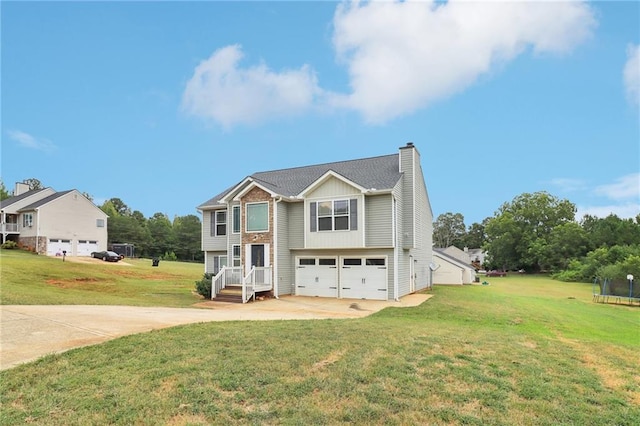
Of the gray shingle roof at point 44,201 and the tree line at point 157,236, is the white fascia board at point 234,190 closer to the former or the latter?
the gray shingle roof at point 44,201

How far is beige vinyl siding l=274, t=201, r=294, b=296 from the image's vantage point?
19.2 m

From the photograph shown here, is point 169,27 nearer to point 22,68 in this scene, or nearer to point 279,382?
point 22,68

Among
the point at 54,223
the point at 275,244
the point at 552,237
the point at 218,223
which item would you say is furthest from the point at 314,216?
the point at 552,237

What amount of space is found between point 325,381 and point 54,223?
4491 cm

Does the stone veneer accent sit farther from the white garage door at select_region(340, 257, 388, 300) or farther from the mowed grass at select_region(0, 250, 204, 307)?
the white garage door at select_region(340, 257, 388, 300)

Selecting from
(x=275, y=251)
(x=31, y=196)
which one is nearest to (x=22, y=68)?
(x=275, y=251)

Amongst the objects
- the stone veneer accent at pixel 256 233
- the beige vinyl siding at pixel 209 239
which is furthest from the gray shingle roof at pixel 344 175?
the beige vinyl siding at pixel 209 239

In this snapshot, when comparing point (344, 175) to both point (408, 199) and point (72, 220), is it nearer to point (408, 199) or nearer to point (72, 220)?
point (408, 199)

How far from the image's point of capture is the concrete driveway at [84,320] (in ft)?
24.8

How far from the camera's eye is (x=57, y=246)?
131 ft

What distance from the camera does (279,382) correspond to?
5.30m

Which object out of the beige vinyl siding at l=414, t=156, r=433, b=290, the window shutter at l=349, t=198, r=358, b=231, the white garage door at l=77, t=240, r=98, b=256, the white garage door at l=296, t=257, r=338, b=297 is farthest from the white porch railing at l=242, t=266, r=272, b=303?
the white garage door at l=77, t=240, r=98, b=256

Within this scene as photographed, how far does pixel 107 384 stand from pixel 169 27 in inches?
656

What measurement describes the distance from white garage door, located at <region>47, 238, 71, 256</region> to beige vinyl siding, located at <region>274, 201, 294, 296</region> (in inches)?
1284
